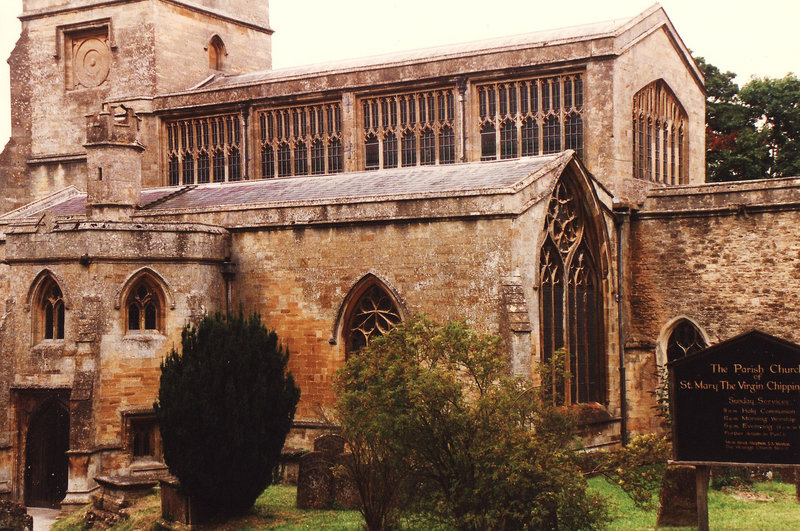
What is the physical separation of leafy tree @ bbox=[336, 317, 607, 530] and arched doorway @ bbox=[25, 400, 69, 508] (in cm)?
903

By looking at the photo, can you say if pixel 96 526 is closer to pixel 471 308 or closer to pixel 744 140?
pixel 471 308

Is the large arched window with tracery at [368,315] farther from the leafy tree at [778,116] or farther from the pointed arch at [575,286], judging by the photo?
the leafy tree at [778,116]

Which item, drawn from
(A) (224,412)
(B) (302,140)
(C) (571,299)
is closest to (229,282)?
(A) (224,412)

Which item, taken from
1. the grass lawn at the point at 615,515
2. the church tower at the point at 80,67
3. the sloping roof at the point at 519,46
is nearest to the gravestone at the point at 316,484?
the grass lawn at the point at 615,515

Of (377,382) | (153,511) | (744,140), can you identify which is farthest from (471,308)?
(744,140)

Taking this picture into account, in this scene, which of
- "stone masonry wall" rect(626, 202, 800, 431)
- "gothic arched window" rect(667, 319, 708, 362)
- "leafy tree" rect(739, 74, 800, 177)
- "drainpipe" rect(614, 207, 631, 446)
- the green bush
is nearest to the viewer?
the green bush

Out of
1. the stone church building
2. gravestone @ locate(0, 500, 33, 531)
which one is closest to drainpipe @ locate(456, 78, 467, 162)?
the stone church building

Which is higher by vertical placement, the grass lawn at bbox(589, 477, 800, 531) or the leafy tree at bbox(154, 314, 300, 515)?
the leafy tree at bbox(154, 314, 300, 515)

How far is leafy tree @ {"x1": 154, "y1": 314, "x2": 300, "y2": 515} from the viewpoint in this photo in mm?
20219

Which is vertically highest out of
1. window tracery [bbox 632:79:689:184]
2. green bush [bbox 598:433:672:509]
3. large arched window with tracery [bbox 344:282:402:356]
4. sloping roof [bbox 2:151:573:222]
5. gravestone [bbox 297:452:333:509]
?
window tracery [bbox 632:79:689:184]

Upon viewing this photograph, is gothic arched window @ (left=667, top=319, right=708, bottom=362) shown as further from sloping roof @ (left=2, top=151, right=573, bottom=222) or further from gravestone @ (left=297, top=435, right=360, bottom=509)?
gravestone @ (left=297, top=435, right=360, bottom=509)

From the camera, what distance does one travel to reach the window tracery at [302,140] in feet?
103

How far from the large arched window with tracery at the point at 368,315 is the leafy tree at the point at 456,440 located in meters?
5.83

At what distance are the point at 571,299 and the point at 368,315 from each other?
4.58 m
